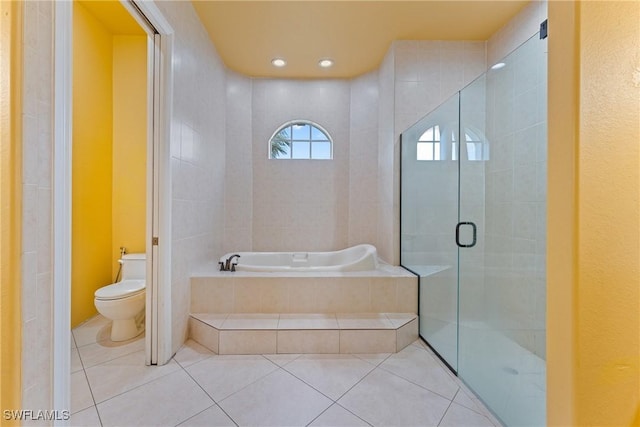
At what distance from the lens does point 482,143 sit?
6.57 feet

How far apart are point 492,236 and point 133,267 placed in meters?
3.01

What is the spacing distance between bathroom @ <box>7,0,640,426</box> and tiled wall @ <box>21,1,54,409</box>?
13cm

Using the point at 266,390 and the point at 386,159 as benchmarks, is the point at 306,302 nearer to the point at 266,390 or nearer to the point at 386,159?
the point at 266,390

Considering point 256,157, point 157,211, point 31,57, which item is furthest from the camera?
point 256,157

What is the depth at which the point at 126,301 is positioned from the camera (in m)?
2.02

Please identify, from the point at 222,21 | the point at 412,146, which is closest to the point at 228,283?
the point at 412,146

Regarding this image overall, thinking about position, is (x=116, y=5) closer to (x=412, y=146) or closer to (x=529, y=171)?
(x=412, y=146)

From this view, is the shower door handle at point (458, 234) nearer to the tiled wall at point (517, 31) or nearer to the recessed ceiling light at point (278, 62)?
the tiled wall at point (517, 31)

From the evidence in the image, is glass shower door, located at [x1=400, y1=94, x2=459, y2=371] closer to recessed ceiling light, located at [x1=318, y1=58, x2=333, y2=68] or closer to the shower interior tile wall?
the shower interior tile wall

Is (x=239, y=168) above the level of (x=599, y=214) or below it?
above

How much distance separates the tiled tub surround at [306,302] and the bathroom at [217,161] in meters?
0.18

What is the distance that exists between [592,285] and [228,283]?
7.15 ft

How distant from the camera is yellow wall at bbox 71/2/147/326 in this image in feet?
7.61

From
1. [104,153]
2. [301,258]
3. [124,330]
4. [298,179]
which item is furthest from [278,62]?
[124,330]
